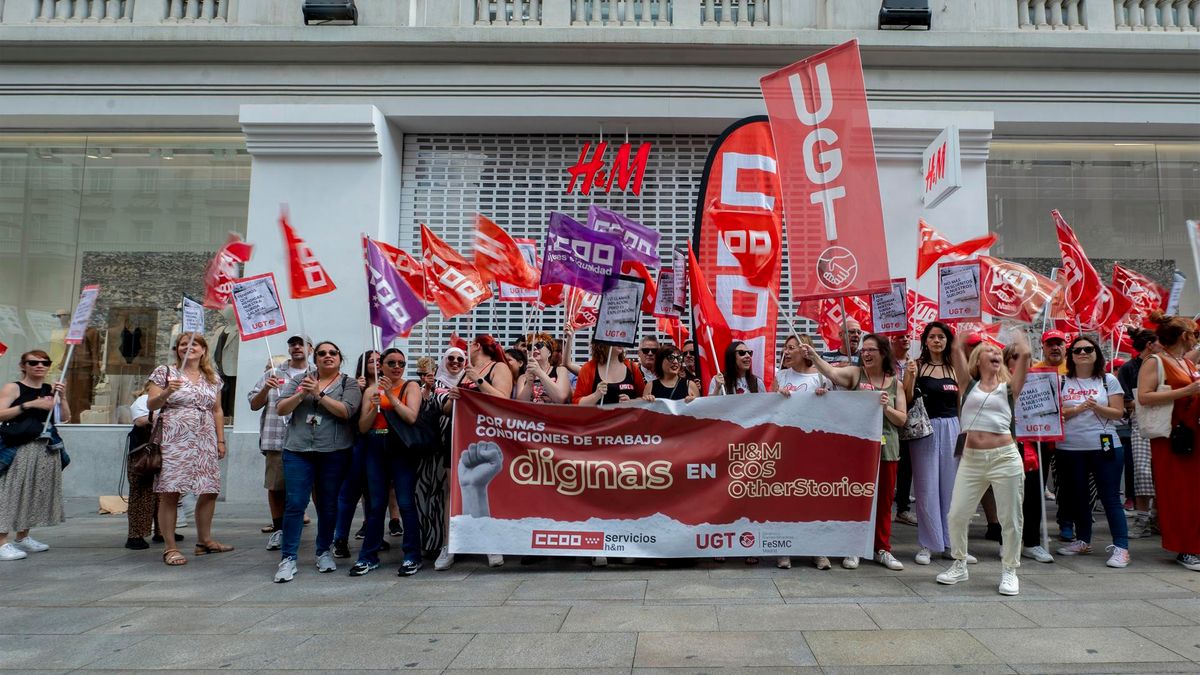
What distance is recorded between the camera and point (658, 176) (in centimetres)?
1170

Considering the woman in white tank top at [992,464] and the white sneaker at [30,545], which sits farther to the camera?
the white sneaker at [30,545]

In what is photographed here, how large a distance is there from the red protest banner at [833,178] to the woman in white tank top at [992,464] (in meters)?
1.05

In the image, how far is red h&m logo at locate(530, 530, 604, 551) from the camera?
5977 millimetres

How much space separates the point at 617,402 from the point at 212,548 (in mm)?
4057

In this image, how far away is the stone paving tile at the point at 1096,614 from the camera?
4496mm

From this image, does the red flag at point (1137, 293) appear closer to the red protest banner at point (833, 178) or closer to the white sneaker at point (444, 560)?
the red protest banner at point (833, 178)

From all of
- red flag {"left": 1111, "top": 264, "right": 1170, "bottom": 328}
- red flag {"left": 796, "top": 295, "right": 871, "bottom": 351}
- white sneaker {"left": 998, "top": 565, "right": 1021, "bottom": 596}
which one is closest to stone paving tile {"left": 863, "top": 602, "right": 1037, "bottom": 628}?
white sneaker {"left": 998, "top": 565, "right": 1021, "bottom": 596}

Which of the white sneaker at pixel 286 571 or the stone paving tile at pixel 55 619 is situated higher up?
the white sneaker at pixel 286 571

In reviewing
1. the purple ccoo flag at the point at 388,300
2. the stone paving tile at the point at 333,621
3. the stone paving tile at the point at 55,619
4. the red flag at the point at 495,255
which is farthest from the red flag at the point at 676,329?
the stone paving tile at the point at 55,619

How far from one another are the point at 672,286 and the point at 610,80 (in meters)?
4.34

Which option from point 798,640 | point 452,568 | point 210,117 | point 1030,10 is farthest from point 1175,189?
point 210,117

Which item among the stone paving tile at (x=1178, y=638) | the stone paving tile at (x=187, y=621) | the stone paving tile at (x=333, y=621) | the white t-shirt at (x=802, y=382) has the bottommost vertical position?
the stone paving tile at (x=187, y=621)

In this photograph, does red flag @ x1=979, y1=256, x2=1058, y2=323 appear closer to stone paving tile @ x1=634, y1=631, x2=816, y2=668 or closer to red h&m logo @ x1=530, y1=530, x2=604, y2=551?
red h&m logo @ x1=530, y1=530, x2=604, y2=551

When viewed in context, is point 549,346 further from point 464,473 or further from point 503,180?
point 503,180
